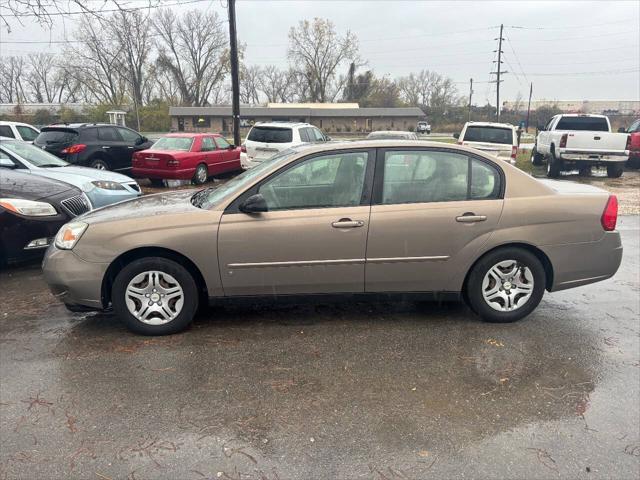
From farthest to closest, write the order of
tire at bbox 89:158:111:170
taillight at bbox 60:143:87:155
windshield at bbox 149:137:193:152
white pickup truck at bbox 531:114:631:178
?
white pickup truck at bbox 531:114:631:178
windshield at bbox 149:137:193:152
tire at bbox 89:158:111:170
taillight at bbox 60:143:87:155

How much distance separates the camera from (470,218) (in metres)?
3.97

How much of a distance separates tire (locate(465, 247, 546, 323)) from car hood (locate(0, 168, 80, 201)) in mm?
5057

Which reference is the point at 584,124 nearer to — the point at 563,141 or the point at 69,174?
the point at 563,141

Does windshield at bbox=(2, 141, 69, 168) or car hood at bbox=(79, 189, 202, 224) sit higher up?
windshield at bbox=(2, 141, 69, 168)

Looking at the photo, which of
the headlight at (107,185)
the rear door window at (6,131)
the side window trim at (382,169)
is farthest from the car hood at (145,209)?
the rear door window at (6,131)

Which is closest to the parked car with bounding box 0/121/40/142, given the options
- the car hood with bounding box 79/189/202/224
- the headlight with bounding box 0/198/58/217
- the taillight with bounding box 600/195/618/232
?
the headlight with bounding box 0/198/58/217

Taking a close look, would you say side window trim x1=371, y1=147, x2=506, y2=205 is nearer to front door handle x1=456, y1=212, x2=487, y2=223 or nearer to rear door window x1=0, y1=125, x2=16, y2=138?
front door handle x1=456, y1=212, x2=487, y2=223

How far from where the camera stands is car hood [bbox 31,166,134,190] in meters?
7.43

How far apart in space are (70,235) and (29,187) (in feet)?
8.83

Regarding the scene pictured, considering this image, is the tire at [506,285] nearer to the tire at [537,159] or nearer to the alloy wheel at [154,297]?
the alloy wheel at [154,297]

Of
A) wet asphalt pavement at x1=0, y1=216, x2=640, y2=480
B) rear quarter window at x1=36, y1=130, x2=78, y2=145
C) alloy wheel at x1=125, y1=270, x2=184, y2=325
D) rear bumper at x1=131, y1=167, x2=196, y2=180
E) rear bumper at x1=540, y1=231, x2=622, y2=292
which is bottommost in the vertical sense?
wet asphalt pavement at x1=0, y1=216, x2=640, y2=480

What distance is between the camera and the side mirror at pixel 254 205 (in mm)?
3791

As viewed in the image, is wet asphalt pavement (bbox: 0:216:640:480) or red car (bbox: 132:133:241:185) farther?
red car (bbox: 132:133:241:185)

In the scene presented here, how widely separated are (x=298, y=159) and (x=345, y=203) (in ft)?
1.81
